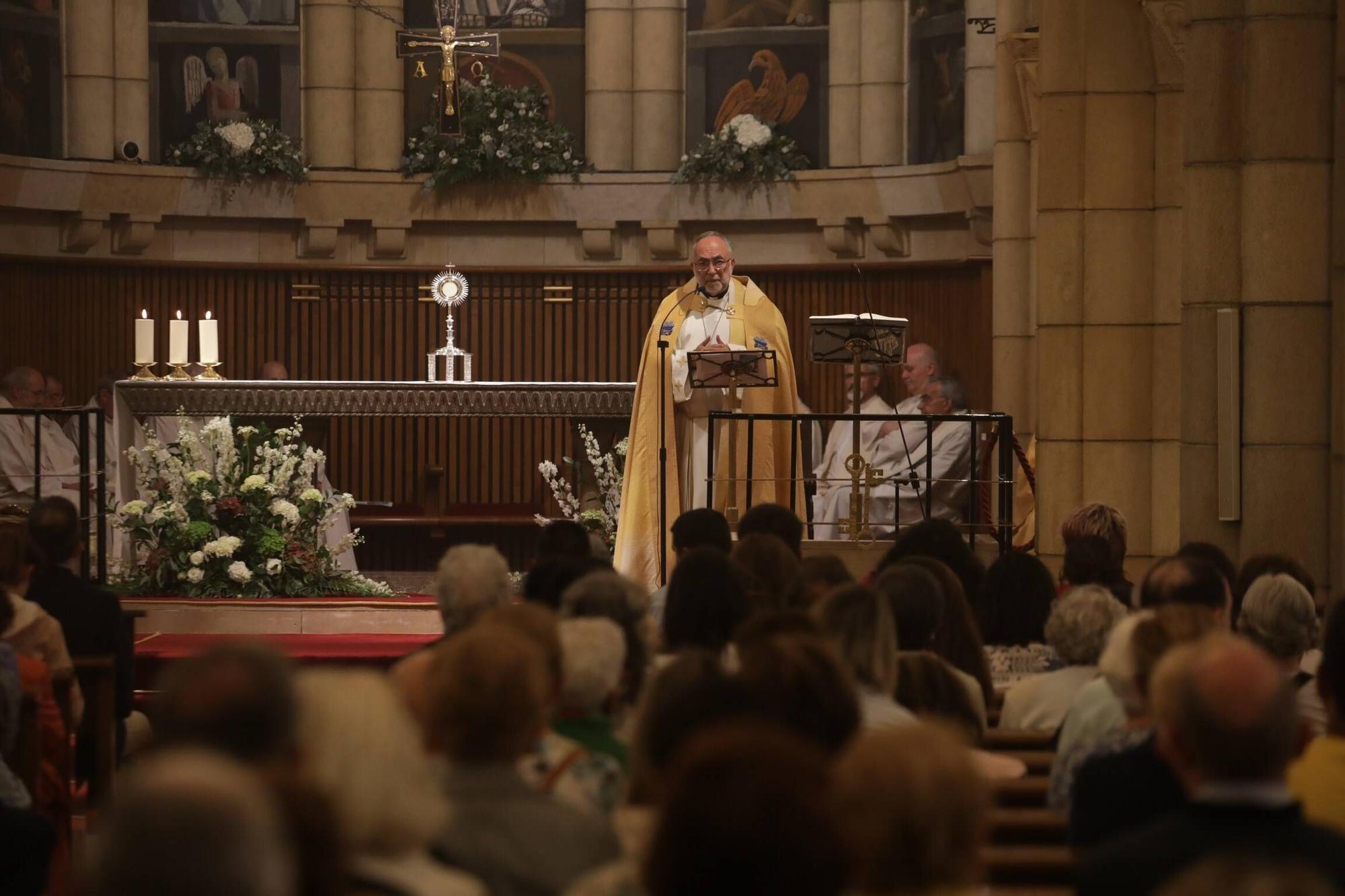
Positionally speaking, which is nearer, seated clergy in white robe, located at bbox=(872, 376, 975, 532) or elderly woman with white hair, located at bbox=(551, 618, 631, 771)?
elderly woman with white hair, located at bbox=(551, 618, 631, 771)

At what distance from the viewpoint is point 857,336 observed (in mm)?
9484

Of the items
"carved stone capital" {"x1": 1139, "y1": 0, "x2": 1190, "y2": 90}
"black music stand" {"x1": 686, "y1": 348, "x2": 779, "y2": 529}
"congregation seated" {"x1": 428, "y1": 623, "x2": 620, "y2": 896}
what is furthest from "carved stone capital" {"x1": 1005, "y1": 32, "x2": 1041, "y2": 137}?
"congregation seated" {"x1": 428, "y1": 623, "x2": 620, "y2": 896}

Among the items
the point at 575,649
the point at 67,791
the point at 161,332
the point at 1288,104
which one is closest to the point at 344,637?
the point at 67,791

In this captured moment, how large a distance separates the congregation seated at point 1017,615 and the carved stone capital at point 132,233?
10035mm

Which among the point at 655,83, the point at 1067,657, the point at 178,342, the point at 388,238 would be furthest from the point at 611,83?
the point at 1067,657

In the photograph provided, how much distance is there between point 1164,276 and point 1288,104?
2267mm

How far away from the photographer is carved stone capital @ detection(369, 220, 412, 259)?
1491 centimetres

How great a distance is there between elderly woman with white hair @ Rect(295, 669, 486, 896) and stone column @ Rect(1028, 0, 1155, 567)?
7567 millimetres

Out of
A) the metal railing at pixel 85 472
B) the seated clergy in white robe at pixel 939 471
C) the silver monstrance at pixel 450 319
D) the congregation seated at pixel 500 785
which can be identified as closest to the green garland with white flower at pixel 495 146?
the silver monstrance at pixel 450 319

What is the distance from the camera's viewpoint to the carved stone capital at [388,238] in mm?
14914

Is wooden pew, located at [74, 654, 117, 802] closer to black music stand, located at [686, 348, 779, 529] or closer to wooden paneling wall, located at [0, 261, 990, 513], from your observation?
black music stand, located at [686, 348, 779, 529]

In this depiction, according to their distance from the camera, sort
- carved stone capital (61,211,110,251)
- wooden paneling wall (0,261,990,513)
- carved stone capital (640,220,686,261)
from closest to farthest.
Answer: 1. carved stone capital (61,211,110,251)
2. carved stone capital (640,220,686,261)
3. wooden paneling wall (0,261,990,513)

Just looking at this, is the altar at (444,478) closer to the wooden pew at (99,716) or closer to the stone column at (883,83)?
the stone column at (883,83)

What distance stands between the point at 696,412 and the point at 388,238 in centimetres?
503
